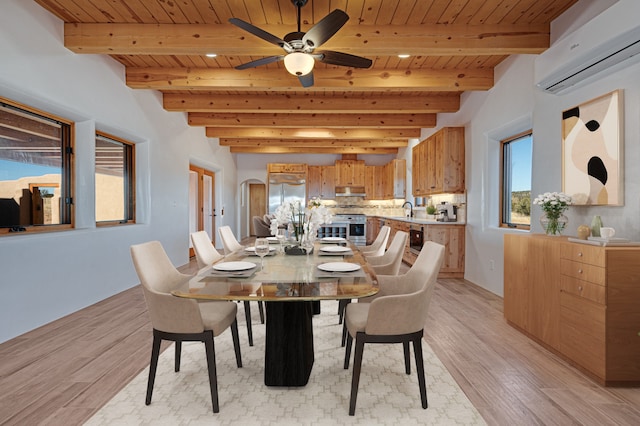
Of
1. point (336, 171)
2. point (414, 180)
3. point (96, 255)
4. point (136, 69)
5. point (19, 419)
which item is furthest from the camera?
point (336, 171)

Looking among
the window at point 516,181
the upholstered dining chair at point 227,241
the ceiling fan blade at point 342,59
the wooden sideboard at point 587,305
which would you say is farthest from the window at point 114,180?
the window at point 516,181

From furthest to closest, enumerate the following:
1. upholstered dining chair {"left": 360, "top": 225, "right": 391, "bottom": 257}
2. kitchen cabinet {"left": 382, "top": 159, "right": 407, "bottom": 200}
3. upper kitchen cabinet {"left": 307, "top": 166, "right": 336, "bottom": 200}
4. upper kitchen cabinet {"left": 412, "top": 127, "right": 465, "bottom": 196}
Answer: upper kitchen cabinet {"left": 307, "top": 166, "right": 336, "bottom": 200} < kitchen cabinet {"left": 382, "top": 159, "right": 407, "bottom": 200} < upper kitchen cabinet {"left": 412, "top": 127, "right": 465, "bottom": 196} < upholstered dining chair {"left": 360, "top": 225, "right": 391, "bottom": 257}

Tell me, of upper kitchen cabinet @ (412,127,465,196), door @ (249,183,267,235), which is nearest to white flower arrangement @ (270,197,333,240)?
upper kitchen cabinet @ (412,127,465,196)

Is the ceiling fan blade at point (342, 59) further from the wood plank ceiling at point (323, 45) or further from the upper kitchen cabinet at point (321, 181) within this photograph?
the upper kitchen cabinet at point (321, 181)

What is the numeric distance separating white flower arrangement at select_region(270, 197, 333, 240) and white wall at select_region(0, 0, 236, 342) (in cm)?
212

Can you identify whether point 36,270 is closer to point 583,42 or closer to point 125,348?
point 125,348

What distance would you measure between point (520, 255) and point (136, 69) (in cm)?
469

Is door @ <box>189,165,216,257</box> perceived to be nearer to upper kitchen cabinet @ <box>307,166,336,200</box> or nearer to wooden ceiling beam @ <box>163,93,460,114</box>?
wooden ceiling beam @ <box>163,93,460,114</box>

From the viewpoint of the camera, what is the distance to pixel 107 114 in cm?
384

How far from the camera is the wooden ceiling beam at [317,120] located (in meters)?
5.97

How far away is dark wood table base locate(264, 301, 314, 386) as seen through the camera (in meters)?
1.98

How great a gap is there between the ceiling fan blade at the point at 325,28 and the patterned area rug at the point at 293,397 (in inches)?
89.7

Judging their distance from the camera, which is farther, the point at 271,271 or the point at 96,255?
the point at 96,255

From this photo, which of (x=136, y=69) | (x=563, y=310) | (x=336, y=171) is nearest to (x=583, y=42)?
(x=563, y=310)
